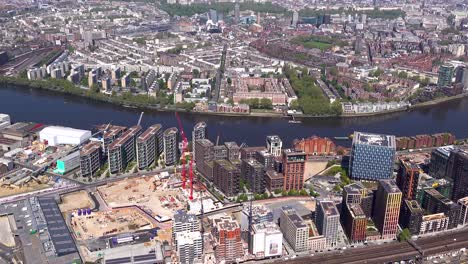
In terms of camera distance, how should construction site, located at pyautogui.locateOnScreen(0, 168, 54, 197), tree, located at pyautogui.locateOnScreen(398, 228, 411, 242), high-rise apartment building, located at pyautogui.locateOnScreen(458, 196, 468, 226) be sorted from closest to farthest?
tree, located at pyautogui.locateOnScreen(398, 228, 411, 242)
high-rise apartment building, located at pyautogui.locateOnScreen(458, 196, 468, 226)
construction site, located at pyautogui.locateOnScreen(0, 168, 54, 197)

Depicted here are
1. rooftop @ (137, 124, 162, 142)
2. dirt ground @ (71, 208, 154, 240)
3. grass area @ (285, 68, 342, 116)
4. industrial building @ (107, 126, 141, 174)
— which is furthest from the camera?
grass area @ (285, 68, 342, 116)

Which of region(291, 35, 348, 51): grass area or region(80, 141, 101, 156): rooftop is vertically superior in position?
region(291, 35, 348, 51): grass area

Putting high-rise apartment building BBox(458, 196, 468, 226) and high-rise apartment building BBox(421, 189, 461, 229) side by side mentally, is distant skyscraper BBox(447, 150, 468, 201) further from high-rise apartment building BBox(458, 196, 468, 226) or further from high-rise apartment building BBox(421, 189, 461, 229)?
high-rise apartment building BBox(421, 189, 461, 229)

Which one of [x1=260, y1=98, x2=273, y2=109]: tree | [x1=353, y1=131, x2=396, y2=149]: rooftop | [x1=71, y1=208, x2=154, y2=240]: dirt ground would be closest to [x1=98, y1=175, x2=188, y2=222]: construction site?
[x1=71, y1=208, x2=154, y2=240]: dirt ground

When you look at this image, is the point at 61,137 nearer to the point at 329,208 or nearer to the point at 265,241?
the point at 265,241

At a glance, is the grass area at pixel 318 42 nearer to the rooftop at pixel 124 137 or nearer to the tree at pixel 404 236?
the rooftop at pixel 124 137

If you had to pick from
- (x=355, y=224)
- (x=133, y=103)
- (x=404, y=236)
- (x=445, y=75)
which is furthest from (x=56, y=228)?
(x=445, y=75)

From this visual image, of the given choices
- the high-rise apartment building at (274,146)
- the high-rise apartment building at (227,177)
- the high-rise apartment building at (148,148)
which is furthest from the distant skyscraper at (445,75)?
the high-rise apartment building at (148,148)

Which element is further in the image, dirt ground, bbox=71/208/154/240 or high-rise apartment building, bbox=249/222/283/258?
dirt ground, bbox=71/208/154/240
